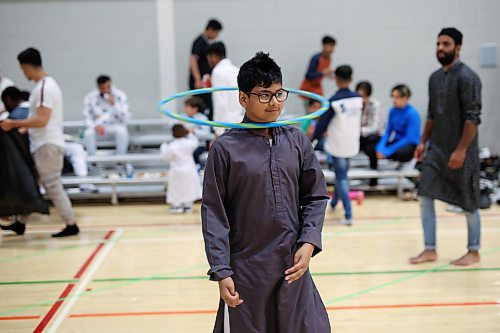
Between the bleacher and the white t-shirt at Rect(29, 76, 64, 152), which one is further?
the bleacher

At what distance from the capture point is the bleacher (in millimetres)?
7609

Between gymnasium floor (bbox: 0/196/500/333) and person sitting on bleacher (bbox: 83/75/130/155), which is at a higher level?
person sitting on bleacher (bbox: 83/75/130/155)

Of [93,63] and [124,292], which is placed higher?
[93,63]

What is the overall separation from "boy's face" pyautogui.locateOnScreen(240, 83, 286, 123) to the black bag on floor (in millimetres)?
4040

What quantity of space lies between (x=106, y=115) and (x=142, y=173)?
90 cm

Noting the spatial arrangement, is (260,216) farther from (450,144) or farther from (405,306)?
(450,144)

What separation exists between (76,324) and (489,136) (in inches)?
273

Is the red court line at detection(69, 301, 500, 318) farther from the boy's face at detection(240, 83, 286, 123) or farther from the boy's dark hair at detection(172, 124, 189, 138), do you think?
the boy's dark hair at detection(172, 124, 189, 138)

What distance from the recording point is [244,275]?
246 centimetres

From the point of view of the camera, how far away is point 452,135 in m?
4.60

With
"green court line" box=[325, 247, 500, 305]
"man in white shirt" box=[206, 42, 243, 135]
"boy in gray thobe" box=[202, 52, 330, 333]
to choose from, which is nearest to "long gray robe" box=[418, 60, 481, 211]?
"green court line" box=[325, 247, 500, 305]

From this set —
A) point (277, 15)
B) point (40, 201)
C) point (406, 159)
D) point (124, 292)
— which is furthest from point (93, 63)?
point (124, 292)

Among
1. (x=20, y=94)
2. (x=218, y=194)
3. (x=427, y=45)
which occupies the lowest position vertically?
(x=218, y=194)

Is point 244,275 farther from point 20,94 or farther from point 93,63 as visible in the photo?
point 93,63
